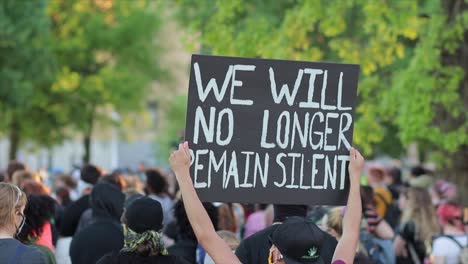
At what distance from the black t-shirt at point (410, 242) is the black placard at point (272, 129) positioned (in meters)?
4.91

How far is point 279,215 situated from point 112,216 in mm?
1803

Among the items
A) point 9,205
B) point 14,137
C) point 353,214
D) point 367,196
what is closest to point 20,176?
point 367,196

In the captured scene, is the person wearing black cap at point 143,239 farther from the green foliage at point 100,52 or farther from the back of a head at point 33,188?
the green foliage at point 100,52

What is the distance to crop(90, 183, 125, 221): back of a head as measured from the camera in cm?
853

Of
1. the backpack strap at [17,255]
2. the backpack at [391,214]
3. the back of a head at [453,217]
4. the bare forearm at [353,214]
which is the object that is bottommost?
the backpack at [391,214]

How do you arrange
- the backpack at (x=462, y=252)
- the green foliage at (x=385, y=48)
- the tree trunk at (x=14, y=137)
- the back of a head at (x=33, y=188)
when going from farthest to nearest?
the tree trunk at (x=14, y=137)
the green foliage at (x=385, y=48)
the back of a head at (x=33, y=188)
the backpack at (x=462, y=252)

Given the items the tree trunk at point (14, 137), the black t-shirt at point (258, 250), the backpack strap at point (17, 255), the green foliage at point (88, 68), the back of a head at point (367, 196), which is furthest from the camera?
the green foliage at point (88, 68)

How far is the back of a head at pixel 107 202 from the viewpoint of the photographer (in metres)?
8.53

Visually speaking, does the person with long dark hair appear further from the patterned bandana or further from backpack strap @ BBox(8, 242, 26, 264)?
the patterned bandana

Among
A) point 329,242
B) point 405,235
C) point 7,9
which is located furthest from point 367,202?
point 7,9

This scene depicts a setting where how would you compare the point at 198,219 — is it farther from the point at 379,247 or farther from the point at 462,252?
the point at 379,247

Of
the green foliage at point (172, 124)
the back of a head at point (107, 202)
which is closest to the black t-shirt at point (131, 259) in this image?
the back of a head at point (107, 202)

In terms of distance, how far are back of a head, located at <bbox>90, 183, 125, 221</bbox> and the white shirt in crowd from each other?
2.81 metres

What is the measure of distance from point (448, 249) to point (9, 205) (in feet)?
15.6
